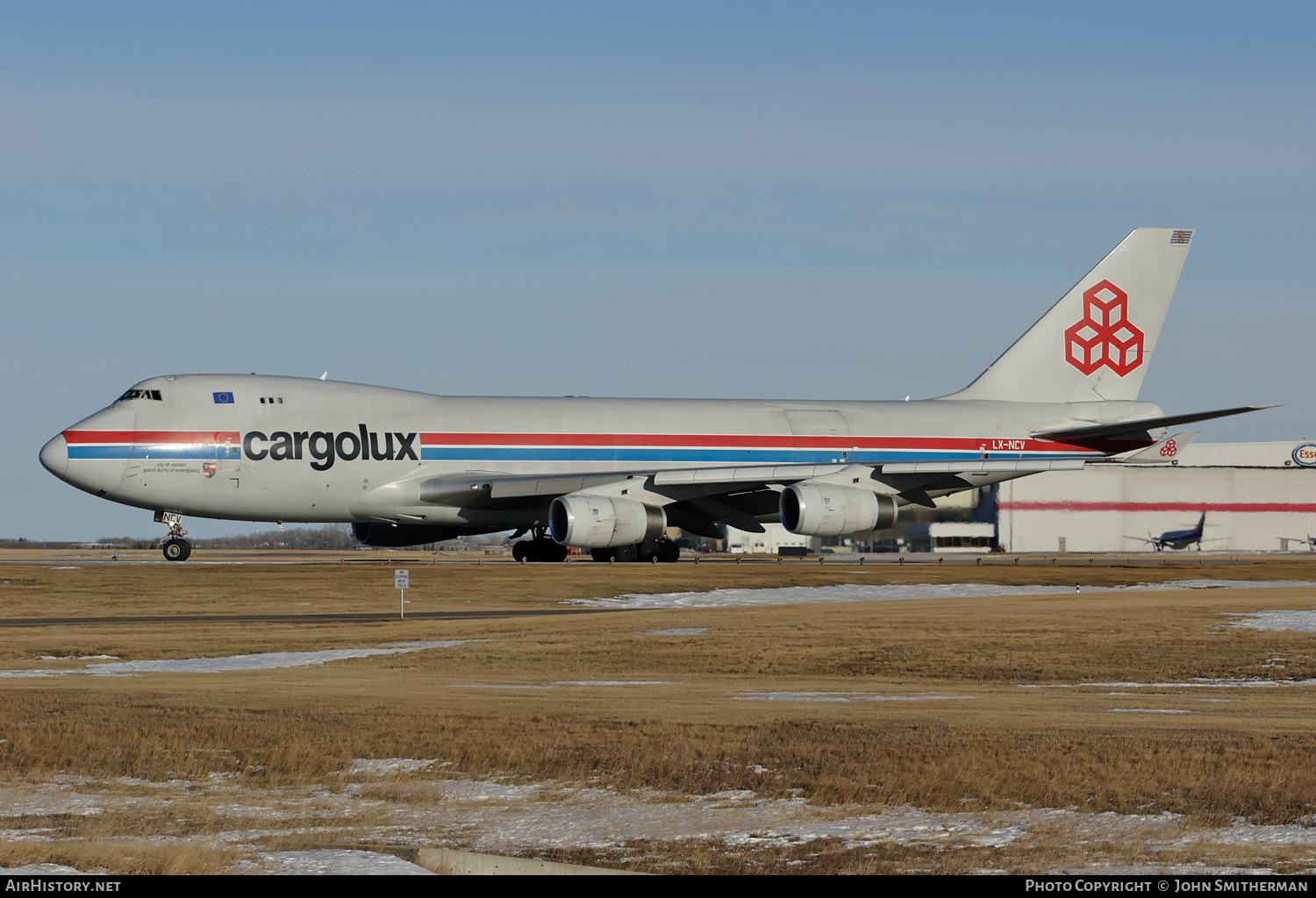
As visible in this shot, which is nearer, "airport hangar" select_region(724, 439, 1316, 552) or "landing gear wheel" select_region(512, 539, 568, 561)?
"landing gear wheel" select_region(512, 539, 568, 561)

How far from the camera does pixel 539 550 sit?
53344mm

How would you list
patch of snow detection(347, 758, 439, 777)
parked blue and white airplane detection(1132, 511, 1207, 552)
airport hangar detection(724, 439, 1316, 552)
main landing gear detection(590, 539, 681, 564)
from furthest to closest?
1. parked blue and white airplane detection(1132, 511, 1207, 552)
2. airport hangar detection(724, 439, 1316, 552)
3. main landing gear detection(590, 539, 681, 564)
4. patch of snow detection(347, 758, 439, 777)

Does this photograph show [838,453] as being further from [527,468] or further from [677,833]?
[677,833]

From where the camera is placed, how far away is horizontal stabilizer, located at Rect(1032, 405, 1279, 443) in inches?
1961

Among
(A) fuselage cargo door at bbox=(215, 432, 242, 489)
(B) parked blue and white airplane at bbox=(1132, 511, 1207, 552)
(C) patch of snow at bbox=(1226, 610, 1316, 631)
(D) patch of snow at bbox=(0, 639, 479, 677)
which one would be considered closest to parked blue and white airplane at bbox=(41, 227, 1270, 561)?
(A) fuselage cargo door at bbox=(215, 432, 242, 489)

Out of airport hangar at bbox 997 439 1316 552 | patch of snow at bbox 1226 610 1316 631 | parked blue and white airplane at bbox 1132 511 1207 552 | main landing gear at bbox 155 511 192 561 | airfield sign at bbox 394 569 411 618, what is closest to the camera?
patch of snow at bbox 1226 610 1316 631

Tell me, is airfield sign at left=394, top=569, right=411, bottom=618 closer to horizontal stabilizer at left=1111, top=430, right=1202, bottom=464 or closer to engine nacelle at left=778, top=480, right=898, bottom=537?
engine nacelle at left=778, top=480, right=898, bottom=537

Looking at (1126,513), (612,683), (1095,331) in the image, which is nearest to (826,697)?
(612,683)

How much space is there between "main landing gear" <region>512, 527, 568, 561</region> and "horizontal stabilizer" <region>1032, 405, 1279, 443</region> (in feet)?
59.2

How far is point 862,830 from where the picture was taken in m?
11.8

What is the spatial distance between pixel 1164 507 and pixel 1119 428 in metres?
47.1

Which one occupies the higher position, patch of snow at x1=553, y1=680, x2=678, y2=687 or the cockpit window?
the cockpit window

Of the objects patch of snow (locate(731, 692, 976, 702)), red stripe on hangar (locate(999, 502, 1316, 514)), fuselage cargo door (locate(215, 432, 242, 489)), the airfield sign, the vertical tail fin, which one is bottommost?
patch of snow (locate(731, 692, 976, 702))

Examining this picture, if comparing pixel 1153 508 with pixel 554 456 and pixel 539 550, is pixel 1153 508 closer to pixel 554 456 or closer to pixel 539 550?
pixel 539 550
